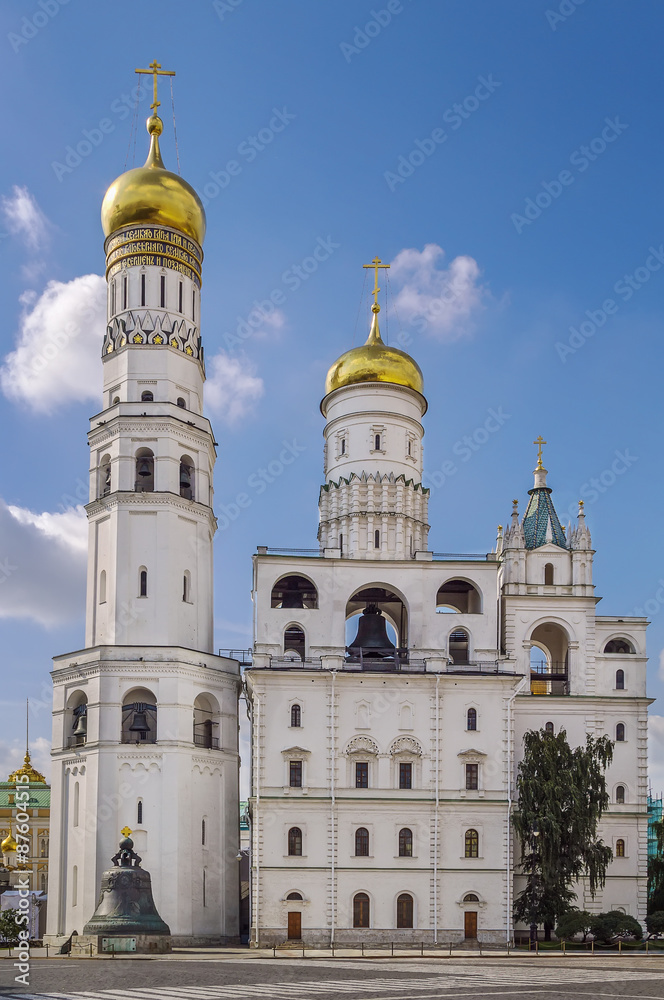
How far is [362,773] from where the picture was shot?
1775 inches

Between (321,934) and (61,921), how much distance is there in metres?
9.24

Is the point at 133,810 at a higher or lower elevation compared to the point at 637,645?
lower

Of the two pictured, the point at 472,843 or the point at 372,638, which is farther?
the point at 372,638

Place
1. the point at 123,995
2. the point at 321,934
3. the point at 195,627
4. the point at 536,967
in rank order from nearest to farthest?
the point at 123,995 → the point at 536,967 → the point at 321,934 → the point at 195,627

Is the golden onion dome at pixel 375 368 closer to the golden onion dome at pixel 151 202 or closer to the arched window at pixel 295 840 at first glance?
the golden onion dome at pixel 151 202

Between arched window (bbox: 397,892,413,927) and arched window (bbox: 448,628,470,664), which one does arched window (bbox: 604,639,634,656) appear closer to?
arched window (bbox: 448,628,470,664)

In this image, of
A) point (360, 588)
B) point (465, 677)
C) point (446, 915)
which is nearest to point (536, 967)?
point (446, 915)

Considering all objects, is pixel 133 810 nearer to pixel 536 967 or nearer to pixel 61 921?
pixel 61 921

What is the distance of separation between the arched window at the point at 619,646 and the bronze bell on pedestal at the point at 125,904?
2111cm

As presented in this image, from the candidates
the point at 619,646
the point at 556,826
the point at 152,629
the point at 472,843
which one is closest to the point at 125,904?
the point at 152,629

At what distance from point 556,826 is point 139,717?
610 inches

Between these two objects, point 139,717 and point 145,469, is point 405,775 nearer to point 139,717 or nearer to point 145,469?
point 139,717

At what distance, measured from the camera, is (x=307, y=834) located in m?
44.2

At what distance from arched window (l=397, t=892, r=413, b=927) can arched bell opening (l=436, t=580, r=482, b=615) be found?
11.3 meters
